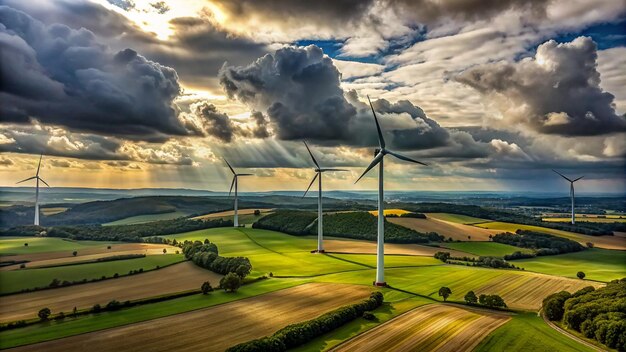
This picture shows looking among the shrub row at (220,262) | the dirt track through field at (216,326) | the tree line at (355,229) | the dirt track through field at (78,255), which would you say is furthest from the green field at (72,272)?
the tree line at (355,229)

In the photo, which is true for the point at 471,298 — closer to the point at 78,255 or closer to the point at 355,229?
the point at 355,229

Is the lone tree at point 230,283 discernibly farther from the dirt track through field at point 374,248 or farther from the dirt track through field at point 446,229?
the dirt track through field at point 446,229

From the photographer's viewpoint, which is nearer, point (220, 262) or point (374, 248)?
point (220, 262)

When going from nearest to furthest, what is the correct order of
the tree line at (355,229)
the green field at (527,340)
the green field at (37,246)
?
the green field at (527,340)
the green field at (37,246)
the tree line at (355,229)

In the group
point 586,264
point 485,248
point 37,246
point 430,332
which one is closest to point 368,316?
point 430,332

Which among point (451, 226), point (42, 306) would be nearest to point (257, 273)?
point (42, 306)

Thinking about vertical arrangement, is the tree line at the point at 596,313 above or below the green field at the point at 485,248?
above
